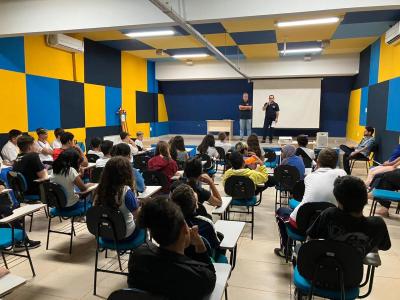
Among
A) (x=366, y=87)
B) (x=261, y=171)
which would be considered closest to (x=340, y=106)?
(x=366, y=87)

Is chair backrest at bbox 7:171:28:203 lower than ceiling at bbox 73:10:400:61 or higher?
lower

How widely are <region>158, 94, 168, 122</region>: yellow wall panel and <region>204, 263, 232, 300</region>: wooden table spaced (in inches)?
427

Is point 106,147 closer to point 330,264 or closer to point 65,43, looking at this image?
point 330,264

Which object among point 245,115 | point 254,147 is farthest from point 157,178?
point 245,115

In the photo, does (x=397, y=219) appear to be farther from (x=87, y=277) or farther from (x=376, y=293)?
(x=87, y=277)

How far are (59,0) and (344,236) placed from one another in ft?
17.3

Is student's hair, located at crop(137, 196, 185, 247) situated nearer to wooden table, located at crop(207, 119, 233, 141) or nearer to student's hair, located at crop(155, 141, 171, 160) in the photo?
student's hair, located at crop(155, 141, 171, 160)

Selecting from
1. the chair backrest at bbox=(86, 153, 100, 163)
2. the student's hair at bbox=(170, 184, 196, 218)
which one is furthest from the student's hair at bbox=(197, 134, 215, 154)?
the student's hair at bbox=(170, 184, 196, 218)

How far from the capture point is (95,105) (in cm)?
830

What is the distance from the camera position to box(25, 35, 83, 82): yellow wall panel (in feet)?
20.5

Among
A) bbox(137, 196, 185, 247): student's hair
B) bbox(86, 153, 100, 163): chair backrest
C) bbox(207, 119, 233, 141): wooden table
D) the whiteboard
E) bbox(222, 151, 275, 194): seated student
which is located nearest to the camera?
bbox(137, 196, 185, 247): student's hair

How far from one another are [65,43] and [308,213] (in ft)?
21.0

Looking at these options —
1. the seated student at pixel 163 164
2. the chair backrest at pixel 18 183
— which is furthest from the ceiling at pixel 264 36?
the chair backrest at pixel 18 183

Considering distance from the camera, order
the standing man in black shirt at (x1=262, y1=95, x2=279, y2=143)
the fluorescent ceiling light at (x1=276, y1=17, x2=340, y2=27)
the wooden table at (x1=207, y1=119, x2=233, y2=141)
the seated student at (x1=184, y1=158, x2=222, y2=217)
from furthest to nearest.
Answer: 1. the wooden table at (x1=207, y1=119, x2=233, y2=141)
2. the standing man in black shirt at (x1=262, y1=95, x2=279, y2=143)
3. the fluorescent ceiling light at (x1=276, y1=17, x2=340, y2=27)
4. the seated student at (x1=184, y1=158, x2=222, y2=217)
